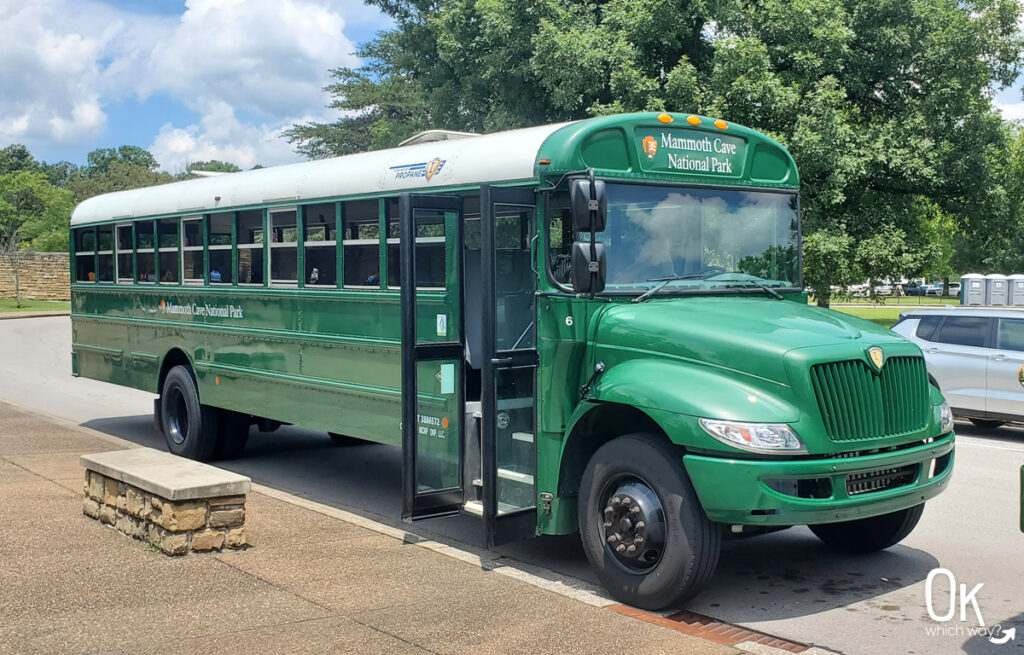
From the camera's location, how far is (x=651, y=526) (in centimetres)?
594

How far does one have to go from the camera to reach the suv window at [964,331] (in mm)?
13602

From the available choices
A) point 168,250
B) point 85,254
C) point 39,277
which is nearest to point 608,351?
point 168,250

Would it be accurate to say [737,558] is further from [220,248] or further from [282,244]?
[220,248]

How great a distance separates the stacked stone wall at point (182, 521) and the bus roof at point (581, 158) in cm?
277

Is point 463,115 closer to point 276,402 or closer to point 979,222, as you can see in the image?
point 979,222

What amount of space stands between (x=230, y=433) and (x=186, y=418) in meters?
0.58

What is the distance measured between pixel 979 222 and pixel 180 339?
18004 millimetres

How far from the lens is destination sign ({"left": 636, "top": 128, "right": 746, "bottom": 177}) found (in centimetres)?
688

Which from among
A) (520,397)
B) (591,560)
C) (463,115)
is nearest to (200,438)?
(520,397)

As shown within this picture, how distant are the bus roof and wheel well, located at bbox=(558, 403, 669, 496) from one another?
152 centimetres

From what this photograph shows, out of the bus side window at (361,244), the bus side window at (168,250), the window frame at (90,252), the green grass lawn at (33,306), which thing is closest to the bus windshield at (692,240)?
the bus side window at (361,244)

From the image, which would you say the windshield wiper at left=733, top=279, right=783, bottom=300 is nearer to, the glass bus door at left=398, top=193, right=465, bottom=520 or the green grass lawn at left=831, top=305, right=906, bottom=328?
the glass bus door at left=398, top=193, right=465, bottom=520

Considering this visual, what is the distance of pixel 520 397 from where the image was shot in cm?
689

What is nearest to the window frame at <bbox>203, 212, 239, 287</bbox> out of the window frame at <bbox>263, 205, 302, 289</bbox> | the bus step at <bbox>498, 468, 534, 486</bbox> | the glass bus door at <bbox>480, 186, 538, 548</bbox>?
the window frame at <bbox>263, 205, 302, 289</bbox>
